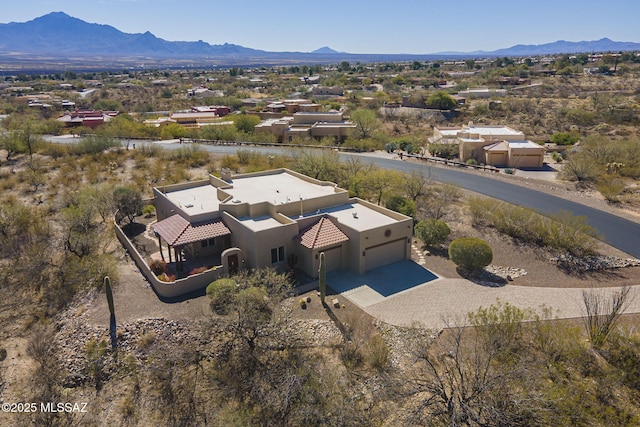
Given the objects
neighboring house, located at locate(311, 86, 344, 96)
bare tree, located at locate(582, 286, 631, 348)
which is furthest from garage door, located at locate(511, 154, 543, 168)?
neighboring house, located at locate(311, 86, 344, 96)

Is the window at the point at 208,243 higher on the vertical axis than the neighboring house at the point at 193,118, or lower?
lower

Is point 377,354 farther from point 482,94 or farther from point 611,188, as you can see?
point 482,94

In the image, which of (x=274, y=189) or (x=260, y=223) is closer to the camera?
(x=260, y=223)

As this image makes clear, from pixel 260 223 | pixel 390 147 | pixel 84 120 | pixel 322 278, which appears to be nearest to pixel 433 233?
pixel 322 278

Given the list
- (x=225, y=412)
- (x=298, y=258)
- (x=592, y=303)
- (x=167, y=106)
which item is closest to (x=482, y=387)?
(x=225, y=412)

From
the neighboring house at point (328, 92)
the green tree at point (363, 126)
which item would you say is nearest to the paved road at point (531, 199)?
the green tree at point (363, 126)

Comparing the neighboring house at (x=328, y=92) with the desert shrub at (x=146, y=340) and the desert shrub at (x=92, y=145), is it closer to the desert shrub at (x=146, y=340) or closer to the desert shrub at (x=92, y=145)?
the desert shrub at (x=92, y=145)
